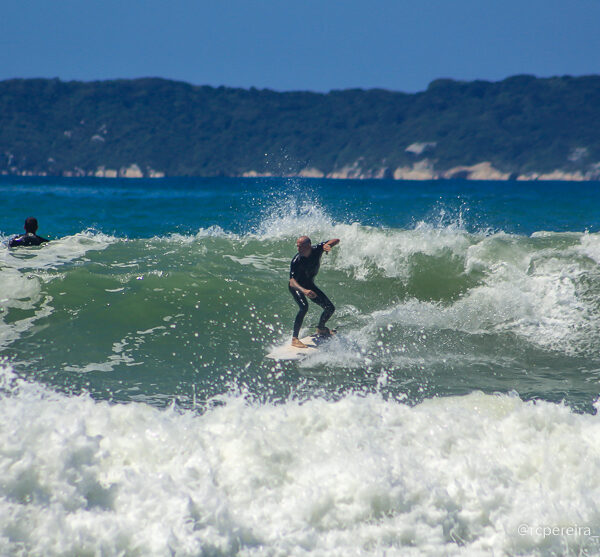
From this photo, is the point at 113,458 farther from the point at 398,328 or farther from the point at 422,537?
the point at 398,328

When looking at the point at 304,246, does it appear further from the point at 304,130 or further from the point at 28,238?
the point at 304,130

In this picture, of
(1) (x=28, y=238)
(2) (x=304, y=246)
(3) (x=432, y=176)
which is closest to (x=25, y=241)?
(1) (x=28, y=238)

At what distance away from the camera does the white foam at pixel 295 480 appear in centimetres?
432

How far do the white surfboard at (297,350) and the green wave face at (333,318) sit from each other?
0.68 feet

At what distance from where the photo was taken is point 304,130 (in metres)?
160

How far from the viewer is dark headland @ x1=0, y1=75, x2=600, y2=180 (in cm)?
14038

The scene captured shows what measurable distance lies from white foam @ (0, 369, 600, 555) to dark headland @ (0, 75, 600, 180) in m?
138

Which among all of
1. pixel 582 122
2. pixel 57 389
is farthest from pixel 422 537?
pixel 582 122

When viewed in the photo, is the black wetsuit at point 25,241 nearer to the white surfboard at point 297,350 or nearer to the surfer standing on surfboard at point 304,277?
the surfer standing on surfboard at point 304,277

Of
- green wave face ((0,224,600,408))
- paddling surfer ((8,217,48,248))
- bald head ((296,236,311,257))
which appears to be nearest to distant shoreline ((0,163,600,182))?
paddling surfer ((8,217,48,248))

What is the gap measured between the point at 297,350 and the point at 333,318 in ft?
6.12

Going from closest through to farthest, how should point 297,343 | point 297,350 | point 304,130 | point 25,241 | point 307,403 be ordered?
1. point 307,403
2. point 297,350
3. point 297,343
4. point 25,241
5. point 304,130

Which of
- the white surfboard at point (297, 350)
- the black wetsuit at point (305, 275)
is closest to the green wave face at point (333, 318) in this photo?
the white surfboard at point (297, 350)

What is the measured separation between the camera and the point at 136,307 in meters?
10.3
